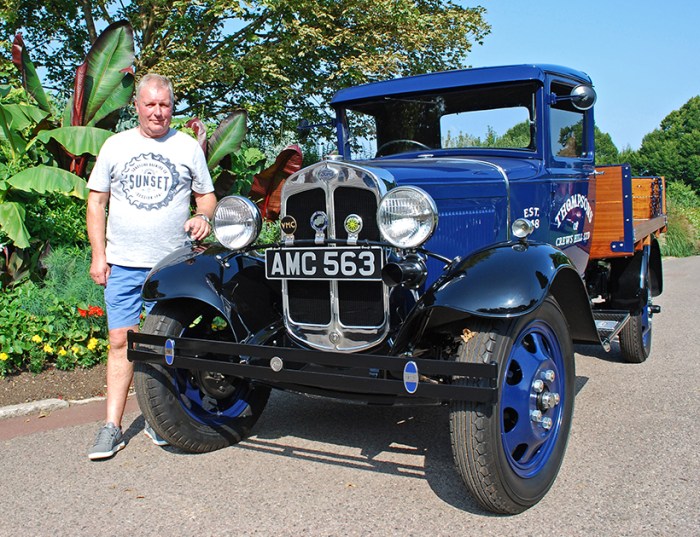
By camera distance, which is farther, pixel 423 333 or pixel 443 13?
pixel 443 13

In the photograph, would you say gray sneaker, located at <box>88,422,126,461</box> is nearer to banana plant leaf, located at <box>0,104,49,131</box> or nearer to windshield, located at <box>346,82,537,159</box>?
windshield, located at <box>346,82,537,159</box>

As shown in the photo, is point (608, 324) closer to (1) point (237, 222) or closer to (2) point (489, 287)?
(2) point (489, 287)

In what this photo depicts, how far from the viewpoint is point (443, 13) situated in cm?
1203

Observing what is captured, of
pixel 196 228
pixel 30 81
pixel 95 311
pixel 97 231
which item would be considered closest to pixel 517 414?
pixel 196 228

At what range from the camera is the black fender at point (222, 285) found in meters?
3.48

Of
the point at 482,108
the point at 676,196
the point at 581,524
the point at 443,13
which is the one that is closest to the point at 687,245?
the point at 676,196

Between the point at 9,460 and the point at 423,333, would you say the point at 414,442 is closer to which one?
the point at 423,333

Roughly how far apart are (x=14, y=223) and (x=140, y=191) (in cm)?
212

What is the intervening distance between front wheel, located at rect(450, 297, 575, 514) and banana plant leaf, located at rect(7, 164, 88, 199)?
12.2ft

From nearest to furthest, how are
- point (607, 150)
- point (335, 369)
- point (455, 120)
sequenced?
1. point (335, 369)
2. point (455, 120)
3. point (607, 150)

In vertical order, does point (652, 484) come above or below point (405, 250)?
below

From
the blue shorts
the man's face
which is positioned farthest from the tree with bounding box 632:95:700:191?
the blue shorts

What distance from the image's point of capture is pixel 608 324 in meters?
4.70

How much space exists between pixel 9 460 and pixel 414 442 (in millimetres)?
2143
